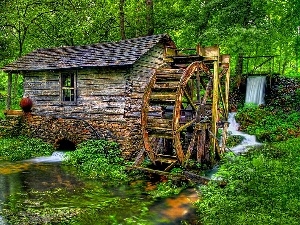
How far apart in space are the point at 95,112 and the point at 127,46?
3284 millimetres

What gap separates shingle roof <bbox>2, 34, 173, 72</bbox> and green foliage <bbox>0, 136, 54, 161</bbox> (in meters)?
3.26

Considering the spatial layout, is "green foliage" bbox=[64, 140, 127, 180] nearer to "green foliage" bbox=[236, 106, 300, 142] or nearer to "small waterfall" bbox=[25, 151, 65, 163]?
"small waterfall" bbox=[25, 151, 65, 163]

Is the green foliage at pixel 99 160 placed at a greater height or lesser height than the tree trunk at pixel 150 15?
lesser

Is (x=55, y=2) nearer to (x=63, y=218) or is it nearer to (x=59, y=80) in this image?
(x=59, y=80)

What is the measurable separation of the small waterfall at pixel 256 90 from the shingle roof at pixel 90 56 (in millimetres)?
7496

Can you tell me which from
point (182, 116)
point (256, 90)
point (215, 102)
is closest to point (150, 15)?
point (256, 90)

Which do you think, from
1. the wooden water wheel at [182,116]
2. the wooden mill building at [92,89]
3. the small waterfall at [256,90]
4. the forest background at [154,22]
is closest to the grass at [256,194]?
the wooden water wheel at [182,116]

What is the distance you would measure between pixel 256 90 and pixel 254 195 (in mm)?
14799

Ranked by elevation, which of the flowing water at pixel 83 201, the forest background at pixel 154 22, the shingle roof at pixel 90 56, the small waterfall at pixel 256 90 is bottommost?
the flowing water at pixel 83 201

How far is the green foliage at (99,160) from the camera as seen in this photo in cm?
1182

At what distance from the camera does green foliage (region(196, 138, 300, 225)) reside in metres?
6.97

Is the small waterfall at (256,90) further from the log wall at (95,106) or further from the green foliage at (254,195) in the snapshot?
the green foliage at (254,195)

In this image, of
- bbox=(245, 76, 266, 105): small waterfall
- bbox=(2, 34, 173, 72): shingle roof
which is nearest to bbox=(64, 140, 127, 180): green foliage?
bbox=(2, 34, 173, 72): shingle roof

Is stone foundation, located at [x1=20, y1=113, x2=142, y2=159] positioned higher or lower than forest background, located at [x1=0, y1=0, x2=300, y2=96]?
lower
